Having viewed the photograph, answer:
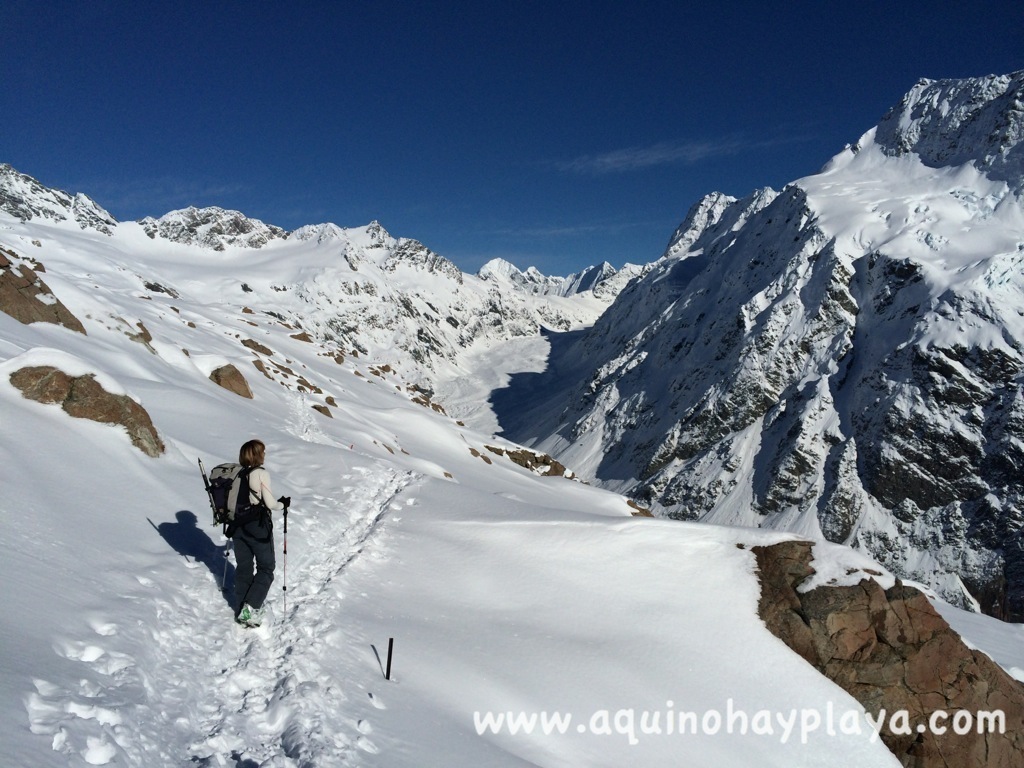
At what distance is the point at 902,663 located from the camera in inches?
545

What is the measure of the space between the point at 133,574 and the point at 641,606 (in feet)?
33.8

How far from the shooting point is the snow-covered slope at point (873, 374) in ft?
367

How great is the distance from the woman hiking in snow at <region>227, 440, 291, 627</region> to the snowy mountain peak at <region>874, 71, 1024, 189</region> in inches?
6937

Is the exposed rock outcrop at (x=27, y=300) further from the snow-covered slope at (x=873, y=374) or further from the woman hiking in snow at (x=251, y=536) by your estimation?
the snow-covered slope at (x=873, y=374)

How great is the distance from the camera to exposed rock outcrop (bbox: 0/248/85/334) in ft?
70.3

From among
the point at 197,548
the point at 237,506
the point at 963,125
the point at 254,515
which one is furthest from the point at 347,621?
the point at 963,125

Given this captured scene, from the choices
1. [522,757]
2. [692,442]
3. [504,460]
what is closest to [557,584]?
[522,757]

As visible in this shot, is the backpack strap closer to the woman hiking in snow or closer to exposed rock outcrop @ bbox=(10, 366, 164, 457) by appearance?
the woman hiking in snow

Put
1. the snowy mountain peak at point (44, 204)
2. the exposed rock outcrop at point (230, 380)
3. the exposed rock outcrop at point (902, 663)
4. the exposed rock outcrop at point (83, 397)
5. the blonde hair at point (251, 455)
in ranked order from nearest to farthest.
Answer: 1. the blonde hair at point (251, 455)
2. the exposed rock outcrop at point (83, 397)
3. the exposed rock outcrop at point (902, 663)
4. the exposed rock outcrop at point (230, 380)
5. the snowy mountain peak at point (44, 204)

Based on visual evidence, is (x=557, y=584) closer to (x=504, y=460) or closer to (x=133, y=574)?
(x=133, y=574)

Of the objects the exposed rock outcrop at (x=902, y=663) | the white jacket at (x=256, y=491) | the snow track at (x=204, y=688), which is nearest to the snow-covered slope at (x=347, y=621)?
the snow track at (x=204, y=688)

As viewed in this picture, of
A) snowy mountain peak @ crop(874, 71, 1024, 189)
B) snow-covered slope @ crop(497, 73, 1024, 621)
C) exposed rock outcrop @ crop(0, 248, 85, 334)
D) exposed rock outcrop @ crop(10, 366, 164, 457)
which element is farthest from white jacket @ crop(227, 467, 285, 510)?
snowy mountain peak @ crop(874, 71, 1024, 189)

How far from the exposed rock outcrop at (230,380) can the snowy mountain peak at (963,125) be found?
169m

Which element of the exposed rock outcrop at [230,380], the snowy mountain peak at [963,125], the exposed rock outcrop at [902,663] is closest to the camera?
the exposed rock outcrop at [902,663]
